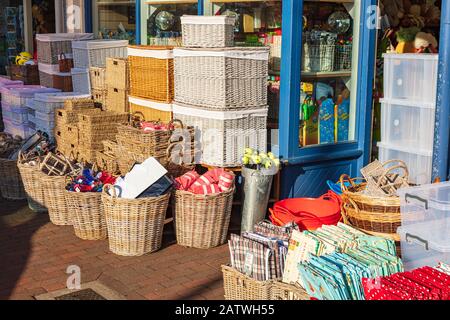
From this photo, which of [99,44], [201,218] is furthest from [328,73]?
[99,44]

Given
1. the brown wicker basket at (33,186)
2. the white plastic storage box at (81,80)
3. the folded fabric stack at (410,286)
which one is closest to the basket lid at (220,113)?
the brown wicker basket at (33,186)

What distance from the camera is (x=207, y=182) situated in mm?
5953

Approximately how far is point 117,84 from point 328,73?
8.35ft

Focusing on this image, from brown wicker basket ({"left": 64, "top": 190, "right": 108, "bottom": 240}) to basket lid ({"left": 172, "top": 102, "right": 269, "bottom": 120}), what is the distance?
132cm

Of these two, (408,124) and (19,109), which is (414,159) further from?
(19,109)

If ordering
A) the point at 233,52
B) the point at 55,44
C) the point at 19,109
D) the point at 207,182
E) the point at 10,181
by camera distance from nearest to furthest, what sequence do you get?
the point at 207,182 < the point at 233,52 < the point at 10,181 < the point at 19,109 < the point at 55,44

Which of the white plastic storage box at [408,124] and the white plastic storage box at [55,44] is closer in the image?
the white plastic storage box at [408,124]

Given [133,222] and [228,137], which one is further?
[228,137]

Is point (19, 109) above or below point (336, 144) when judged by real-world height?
above

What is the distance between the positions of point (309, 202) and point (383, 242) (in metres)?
1.74

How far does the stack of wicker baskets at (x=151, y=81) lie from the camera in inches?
275

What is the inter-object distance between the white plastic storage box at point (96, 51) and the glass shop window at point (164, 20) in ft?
1.34

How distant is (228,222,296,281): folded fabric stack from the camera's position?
14.9 ft

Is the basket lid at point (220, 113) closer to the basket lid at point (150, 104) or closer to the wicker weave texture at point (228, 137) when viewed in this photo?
the wicker weave texture at point (228, 137)
